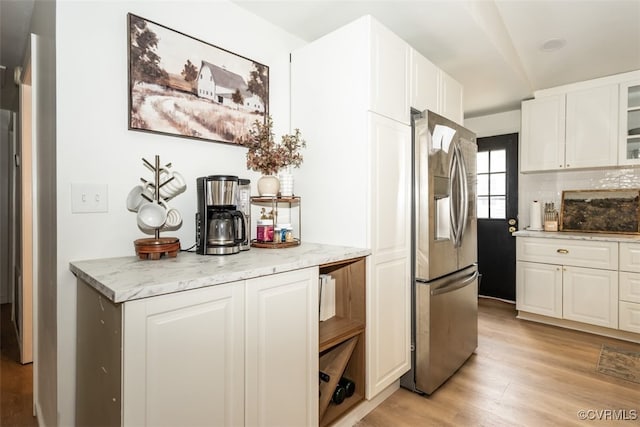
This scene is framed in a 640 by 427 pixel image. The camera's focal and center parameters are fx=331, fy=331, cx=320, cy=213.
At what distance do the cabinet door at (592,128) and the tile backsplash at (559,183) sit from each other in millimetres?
330

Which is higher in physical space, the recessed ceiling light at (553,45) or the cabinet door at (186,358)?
the recessed ceiling light at (553,45)

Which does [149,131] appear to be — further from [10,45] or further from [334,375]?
[10,45]

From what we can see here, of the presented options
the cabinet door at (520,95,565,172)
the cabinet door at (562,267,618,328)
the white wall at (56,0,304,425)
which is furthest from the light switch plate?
the cabinet door at (520,95,565,172)

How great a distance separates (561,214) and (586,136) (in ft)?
2.71

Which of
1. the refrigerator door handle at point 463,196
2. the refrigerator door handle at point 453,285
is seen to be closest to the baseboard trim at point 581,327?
the refrigerator door handle at point 453,285

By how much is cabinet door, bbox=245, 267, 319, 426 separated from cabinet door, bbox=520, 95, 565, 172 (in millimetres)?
3174

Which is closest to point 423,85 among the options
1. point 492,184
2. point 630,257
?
point 630,257

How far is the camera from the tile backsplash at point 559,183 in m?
3.30

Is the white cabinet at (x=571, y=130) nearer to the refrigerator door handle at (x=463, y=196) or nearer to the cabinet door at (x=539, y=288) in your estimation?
the cabinet door at (x=539, y=288)

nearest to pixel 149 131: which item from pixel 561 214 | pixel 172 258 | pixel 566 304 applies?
pixel 172 258

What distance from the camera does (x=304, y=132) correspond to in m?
2.10

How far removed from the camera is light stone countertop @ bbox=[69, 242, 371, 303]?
1000 mm

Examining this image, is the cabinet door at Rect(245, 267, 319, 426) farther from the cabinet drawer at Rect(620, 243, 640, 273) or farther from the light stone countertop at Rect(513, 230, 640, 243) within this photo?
the cabinet drawer at Rect(620, 243, 640, 273)

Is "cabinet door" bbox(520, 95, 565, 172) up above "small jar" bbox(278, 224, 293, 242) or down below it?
above
